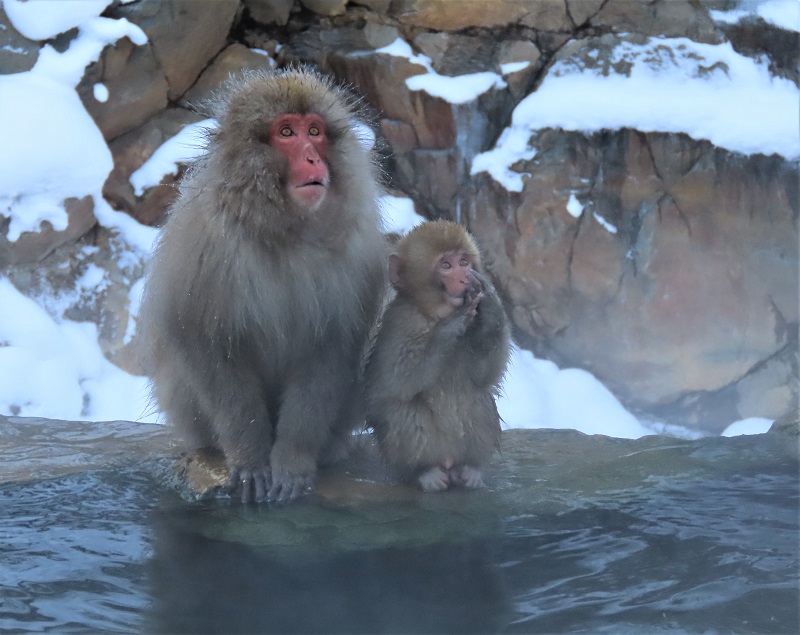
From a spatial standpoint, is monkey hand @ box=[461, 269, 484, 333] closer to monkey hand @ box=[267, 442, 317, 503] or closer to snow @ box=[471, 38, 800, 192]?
monkey hand @ box=[267, 442, 317, 503]

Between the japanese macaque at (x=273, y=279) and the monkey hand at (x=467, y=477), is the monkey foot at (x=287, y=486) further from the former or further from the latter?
the monkey hand at (x=467, y=477)

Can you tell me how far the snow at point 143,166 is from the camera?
22.0ft

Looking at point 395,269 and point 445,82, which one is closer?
point 395,269

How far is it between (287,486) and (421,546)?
2.05 feet

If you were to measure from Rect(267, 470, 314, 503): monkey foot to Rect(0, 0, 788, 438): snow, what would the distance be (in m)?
3.42

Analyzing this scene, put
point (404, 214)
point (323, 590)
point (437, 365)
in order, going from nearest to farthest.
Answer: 1. point (323, 590)
2. point (437, 365)
3. point (404, 214)

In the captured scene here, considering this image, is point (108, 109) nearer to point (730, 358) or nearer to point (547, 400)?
point (547, 400)

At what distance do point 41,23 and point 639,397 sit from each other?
5279 millimetres

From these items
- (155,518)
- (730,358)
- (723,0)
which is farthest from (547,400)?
(155,518)

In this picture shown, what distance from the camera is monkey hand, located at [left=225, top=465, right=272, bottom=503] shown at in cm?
303

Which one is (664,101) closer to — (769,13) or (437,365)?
(769,13)

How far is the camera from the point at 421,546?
2578mm

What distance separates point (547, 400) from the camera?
7.49 m

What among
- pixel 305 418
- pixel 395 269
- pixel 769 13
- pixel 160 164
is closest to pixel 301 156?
pixel 395 269
